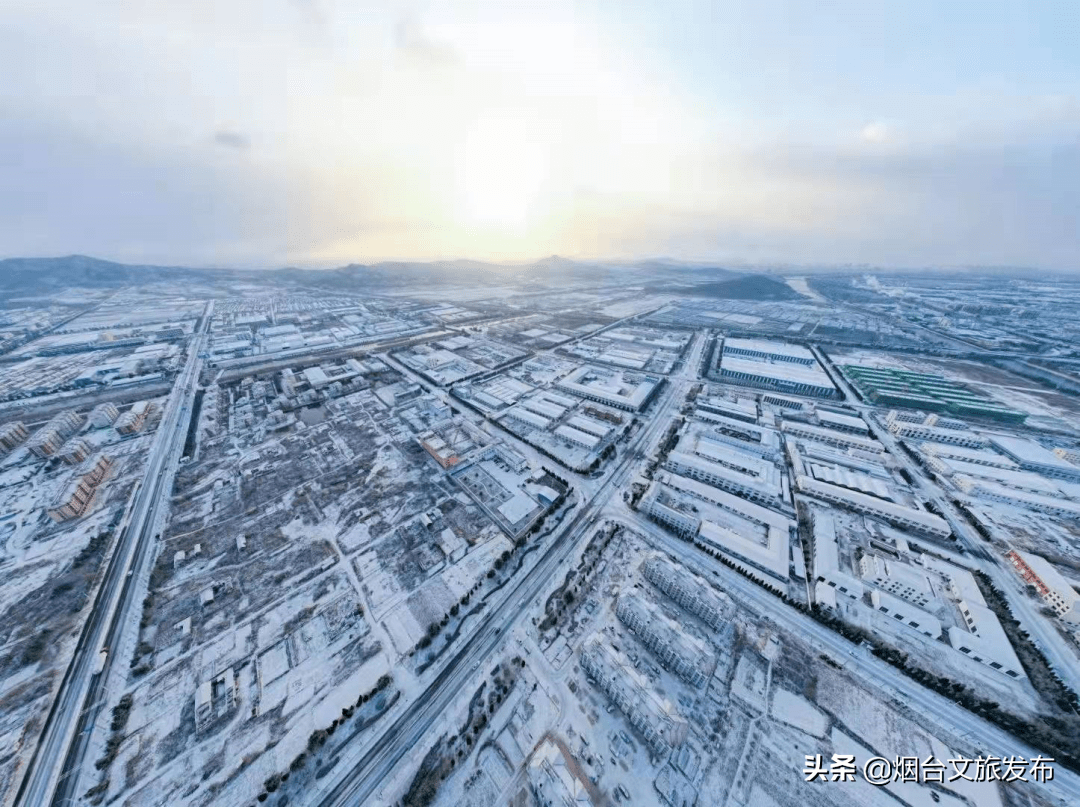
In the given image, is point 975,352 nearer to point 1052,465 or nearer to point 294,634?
point 1052,465

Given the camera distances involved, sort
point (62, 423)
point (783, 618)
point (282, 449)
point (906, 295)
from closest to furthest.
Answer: point (783, 618)
point (282, 449)
point (62, 423)
point (906, 295)

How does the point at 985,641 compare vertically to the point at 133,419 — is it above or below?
below

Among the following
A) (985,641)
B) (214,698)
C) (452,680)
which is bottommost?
(452,680)

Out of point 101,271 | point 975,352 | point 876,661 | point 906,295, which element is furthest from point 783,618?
point 101,271

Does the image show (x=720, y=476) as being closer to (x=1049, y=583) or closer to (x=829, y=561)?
(x=829, y=561)

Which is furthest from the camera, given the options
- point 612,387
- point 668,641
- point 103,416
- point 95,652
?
point 612,387

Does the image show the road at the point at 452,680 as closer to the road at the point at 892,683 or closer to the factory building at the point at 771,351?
the road at the point at 892,683

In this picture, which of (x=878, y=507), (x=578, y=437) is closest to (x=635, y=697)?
(x=578, y=437)
